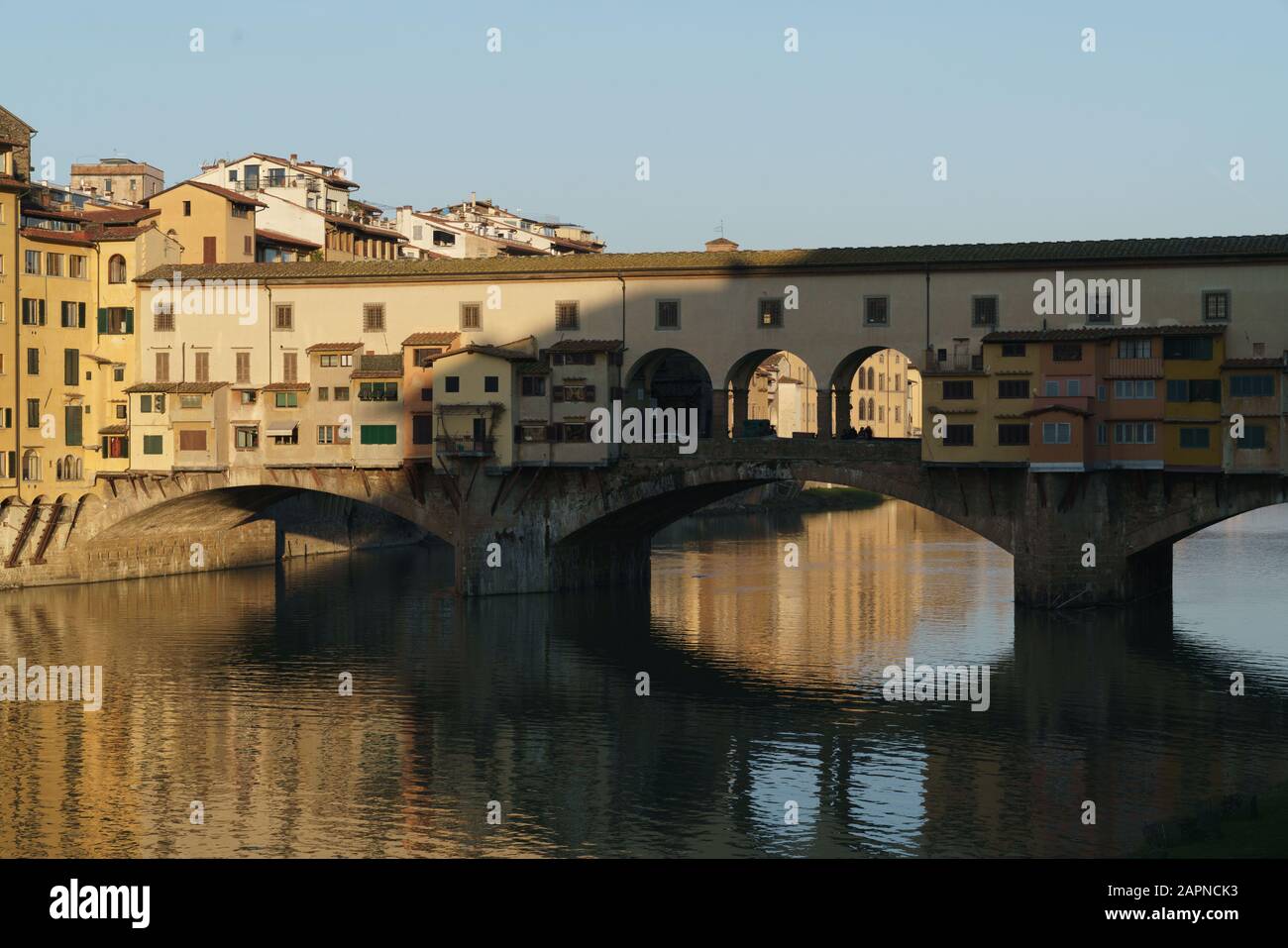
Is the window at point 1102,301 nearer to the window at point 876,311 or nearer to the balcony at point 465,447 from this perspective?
the window at point 876,311

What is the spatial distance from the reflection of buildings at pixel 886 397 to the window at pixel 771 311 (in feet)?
313

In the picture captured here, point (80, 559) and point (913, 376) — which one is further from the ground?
point (913, 376)

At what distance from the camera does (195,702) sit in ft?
190

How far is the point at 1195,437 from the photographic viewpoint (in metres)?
70.8

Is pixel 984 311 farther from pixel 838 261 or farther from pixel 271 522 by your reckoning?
pixel 271 522

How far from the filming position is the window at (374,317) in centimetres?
8344

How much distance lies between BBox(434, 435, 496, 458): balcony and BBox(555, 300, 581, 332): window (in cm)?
626

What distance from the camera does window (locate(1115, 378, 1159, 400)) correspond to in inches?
2822

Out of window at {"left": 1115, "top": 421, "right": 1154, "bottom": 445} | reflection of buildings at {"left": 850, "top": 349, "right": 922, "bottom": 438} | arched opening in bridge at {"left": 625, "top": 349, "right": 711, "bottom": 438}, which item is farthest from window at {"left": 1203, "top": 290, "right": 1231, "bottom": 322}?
reflection of buildings at {"left": 850, "top": 349, "right": 922, "bottom": 438}

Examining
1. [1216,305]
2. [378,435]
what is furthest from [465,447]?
[1216,305]

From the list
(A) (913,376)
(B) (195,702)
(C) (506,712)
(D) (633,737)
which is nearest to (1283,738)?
(D) (633,737)
